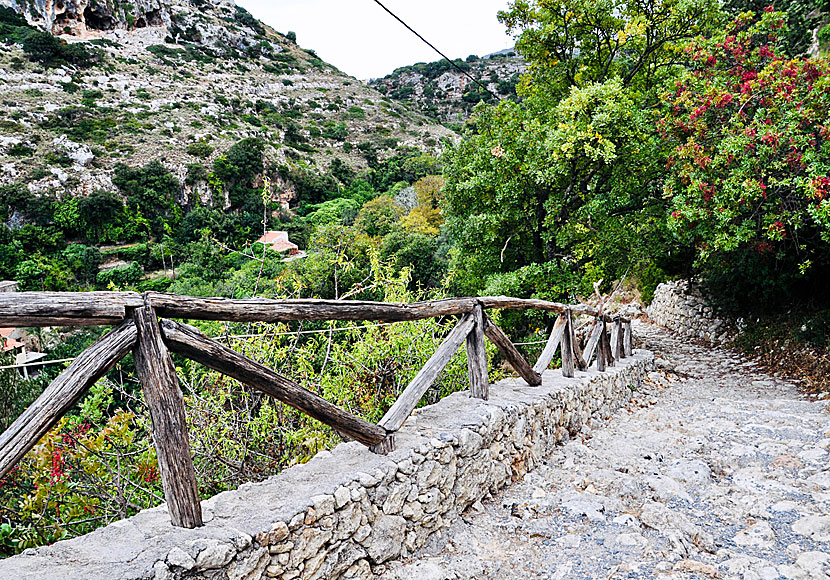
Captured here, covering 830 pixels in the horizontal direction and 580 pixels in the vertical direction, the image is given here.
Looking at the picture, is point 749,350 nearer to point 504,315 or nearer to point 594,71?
point 504,315

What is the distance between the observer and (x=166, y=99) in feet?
185

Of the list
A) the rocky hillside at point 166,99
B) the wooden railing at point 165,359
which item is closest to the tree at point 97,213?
the rocky hillside at point 166,99

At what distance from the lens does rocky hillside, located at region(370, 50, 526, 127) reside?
8350 cm

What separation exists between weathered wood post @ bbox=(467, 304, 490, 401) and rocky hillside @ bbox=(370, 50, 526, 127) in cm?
7725

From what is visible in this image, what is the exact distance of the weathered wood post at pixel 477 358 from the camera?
10.6ft

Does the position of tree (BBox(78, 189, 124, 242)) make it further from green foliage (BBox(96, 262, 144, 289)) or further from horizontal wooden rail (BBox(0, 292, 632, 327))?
horizontal wooden rail (BBox(0, 292, 632, 327))

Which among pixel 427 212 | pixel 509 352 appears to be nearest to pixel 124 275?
pixel 427 212

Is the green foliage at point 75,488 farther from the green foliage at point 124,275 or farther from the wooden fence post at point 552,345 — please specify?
the green foliage at point 124,275

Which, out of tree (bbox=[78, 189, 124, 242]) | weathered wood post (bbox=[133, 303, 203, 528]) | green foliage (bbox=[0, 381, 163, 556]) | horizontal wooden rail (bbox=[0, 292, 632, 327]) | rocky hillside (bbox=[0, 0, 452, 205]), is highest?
rocky hillside (bbox=[0, 0, 452, 205])

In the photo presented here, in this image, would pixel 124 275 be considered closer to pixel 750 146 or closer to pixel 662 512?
pixel 750 146

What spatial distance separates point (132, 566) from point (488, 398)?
8.20 feet

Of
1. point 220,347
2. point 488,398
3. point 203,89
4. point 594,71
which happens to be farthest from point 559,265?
point 203,89

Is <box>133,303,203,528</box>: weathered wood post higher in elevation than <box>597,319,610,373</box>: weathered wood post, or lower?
higher

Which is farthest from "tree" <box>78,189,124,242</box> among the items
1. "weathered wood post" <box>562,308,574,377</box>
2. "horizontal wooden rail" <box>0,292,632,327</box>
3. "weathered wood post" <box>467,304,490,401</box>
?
"horizontal wooden rail" <box>0,292,632,327</box>
